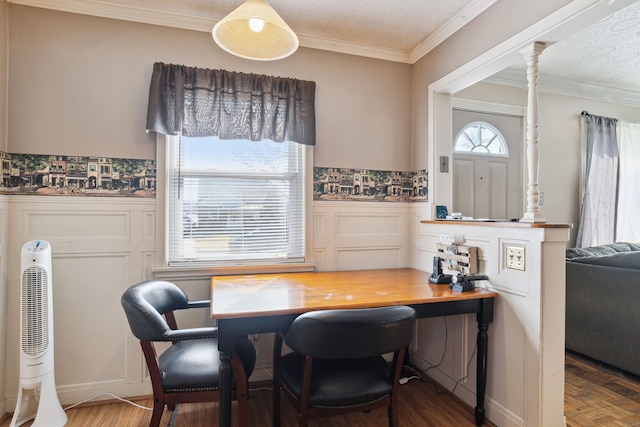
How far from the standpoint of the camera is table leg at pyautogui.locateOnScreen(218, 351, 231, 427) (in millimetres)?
1467

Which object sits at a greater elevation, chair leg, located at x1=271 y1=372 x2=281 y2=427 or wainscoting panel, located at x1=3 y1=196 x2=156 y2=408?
wainscoting panel, located at x1=3 y1=196 x2=156 y2=408

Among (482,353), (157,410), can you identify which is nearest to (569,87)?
(482,353)

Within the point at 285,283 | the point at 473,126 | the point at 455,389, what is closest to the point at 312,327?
the point at 285,283

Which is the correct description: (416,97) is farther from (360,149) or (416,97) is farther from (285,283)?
(285,283)

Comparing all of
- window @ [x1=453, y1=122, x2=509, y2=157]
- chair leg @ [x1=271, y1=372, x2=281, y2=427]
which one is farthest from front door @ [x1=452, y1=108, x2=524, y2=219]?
chair leg @ [x1=271, y1=372, x2=281, y2=427]

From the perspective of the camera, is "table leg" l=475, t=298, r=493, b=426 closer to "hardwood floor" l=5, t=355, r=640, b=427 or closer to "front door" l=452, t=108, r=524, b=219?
"hardwood floor" l=5, t=355, r=640, b=427

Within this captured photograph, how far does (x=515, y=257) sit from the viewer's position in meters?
1.84

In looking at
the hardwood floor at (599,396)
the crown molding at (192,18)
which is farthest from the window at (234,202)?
the hardwood floor at (599,396)

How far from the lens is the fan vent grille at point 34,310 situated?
179cm

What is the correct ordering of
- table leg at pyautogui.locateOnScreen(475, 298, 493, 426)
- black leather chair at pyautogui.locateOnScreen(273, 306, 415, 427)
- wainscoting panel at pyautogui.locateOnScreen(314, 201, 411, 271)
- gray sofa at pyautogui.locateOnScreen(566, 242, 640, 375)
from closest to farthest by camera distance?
black leather chair at pyautogui.locateOnScreen(273, 306, 415, 427) → table leg at pyautogui.locateOnScreen(475, 298, 493, 426) → gray sofa at pyautogui.locateOnScreen(566, 242, 640, 375) → wainscoting panel at pyautogui.locateOnScreen(314, 201, 411, 271)

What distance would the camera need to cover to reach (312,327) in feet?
4.25

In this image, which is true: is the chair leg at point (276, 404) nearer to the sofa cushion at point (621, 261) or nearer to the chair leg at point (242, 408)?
the chair leg at point (242, 408)

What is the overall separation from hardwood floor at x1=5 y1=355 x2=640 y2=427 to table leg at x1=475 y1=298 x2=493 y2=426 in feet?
0.37

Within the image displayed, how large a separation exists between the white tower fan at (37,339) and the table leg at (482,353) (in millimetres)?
2381
